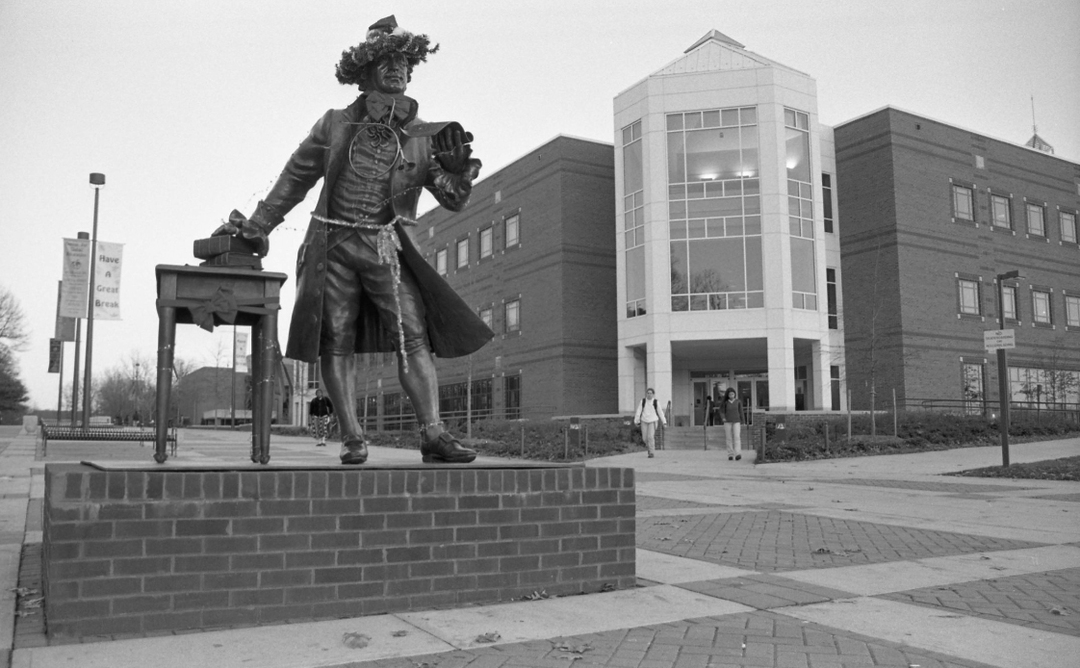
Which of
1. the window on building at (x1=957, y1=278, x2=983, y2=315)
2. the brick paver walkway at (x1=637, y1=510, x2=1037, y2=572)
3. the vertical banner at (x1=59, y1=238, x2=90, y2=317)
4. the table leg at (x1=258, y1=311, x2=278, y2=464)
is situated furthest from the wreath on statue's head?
the window on building at (x1=957, y1=278, x2=983, y2=315)

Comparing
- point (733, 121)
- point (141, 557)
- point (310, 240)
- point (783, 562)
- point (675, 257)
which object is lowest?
point (783, 562)

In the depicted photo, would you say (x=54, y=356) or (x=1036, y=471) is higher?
(x=54, y=356)

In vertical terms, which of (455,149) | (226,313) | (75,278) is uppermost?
(75,278)

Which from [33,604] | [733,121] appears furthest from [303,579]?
[733,121]

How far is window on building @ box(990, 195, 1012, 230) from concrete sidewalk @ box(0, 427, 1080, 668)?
110ft

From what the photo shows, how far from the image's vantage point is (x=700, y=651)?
357cm

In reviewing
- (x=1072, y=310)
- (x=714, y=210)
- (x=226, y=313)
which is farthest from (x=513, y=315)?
(x=226, y=313)

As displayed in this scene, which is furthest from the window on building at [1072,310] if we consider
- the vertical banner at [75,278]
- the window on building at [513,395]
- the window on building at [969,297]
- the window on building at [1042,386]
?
the vertical banner at [75,278]

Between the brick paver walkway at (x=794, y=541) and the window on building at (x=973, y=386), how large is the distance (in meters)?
29.7

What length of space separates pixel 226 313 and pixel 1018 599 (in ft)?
15.0

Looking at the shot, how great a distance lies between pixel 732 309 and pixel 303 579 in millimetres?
28985

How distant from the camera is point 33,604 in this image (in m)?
4.02

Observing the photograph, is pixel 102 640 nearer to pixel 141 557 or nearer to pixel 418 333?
pixel 141 557

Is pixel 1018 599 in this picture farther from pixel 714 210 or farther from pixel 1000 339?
pixel 714 210
